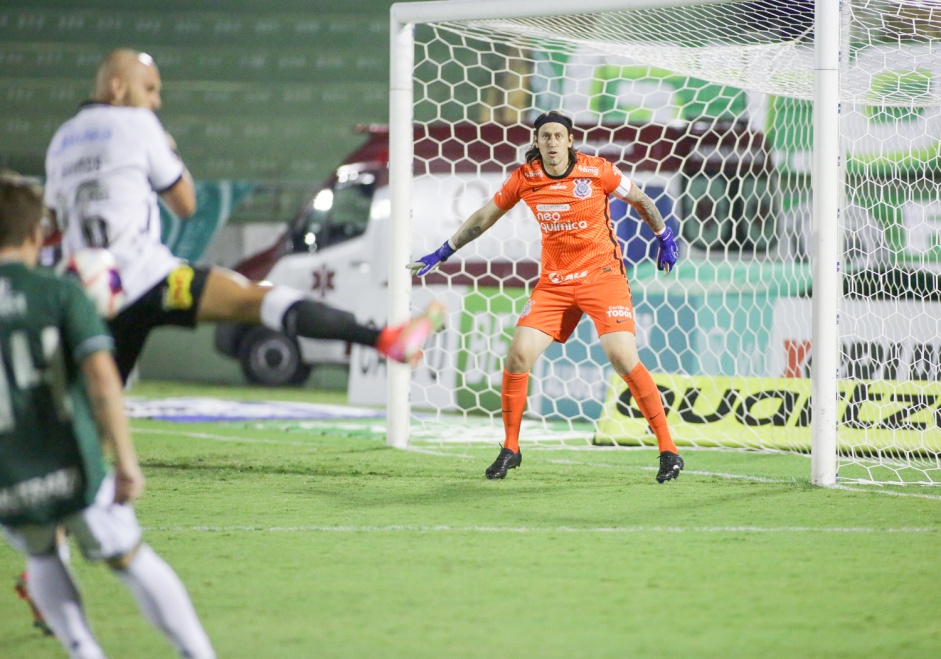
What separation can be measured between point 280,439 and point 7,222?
636 cm

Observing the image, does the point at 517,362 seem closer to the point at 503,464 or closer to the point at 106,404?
the point at 503,464

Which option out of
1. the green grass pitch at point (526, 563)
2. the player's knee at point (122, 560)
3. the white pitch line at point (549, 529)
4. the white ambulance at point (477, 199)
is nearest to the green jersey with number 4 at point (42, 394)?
the player's knee at point (122, 560)

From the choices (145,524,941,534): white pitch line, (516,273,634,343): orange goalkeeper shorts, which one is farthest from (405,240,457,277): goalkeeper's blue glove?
(145,524,941,534): white pitch line

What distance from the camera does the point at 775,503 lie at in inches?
254

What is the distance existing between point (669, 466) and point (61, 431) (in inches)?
176

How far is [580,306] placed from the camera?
7.23 metres

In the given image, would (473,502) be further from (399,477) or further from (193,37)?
(193,37)

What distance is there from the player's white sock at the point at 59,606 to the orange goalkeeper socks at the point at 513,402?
13.6ft

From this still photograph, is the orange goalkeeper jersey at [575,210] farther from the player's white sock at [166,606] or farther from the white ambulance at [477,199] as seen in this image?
the player's white sock at [166,606]

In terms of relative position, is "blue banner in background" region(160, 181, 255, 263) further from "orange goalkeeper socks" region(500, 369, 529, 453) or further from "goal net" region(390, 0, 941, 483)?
"orange goalkeeper socks" region(500, 369, 529, 453)

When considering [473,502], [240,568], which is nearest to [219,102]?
[473,502]

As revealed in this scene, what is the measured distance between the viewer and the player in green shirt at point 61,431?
10.5 feet

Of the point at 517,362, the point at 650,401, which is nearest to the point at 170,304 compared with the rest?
the point at 517,362

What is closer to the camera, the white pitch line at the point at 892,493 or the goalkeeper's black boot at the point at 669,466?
the white pitch line at the point at 892,493
